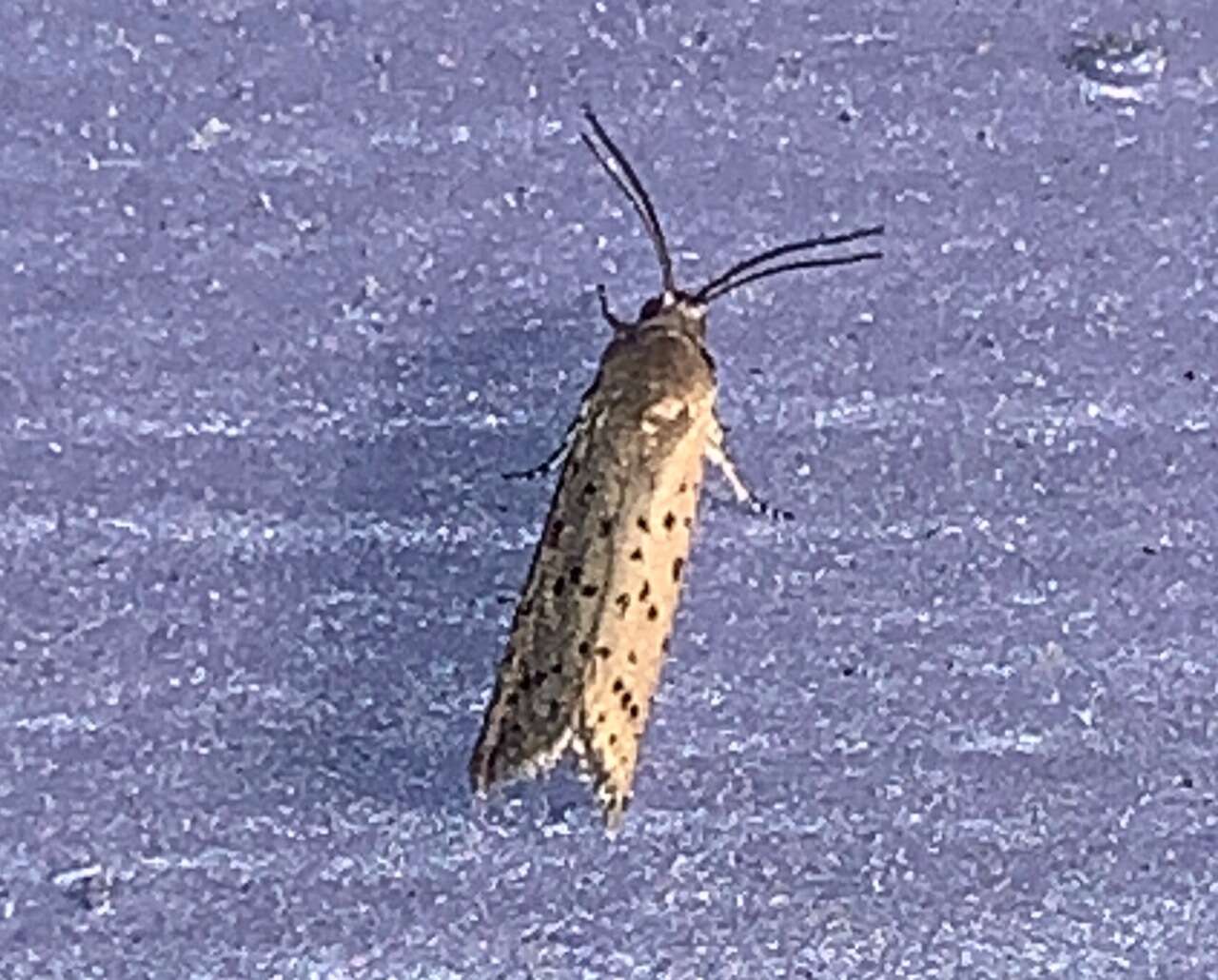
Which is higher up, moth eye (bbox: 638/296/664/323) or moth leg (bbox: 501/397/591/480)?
moth eye (bbox: 638/296/664/323)

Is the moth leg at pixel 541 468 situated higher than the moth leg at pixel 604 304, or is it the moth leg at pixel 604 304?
the moth leg at pixel 604 304

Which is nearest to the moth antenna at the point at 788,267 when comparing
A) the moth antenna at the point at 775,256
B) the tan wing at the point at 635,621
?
the moth antenna at the point at 775,256

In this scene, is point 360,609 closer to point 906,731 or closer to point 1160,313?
point 906,731

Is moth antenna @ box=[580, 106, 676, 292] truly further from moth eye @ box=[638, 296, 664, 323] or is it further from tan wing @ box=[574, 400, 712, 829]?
tan wing @ box=[574, 400, 712, 829]

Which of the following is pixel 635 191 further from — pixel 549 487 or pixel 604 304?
pixel 549 487

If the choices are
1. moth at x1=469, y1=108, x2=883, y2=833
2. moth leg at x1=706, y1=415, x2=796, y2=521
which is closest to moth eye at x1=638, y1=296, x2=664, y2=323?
moth at x1=469, y1=108, x2=883, y2=833

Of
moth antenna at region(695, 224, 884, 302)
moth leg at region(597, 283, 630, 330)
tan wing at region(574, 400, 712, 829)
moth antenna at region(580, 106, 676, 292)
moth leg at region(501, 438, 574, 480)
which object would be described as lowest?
tan wing at region(574, 400, 712, 829)

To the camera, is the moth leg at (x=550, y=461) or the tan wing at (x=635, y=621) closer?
the tan wing at (x=635, y=621)

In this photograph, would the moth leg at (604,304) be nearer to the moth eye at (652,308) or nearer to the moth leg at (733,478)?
the moth eye at (652,308)

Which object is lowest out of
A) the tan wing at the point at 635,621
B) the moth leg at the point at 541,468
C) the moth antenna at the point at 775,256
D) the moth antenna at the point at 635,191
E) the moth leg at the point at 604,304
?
the tan wing at the point at 635,621
